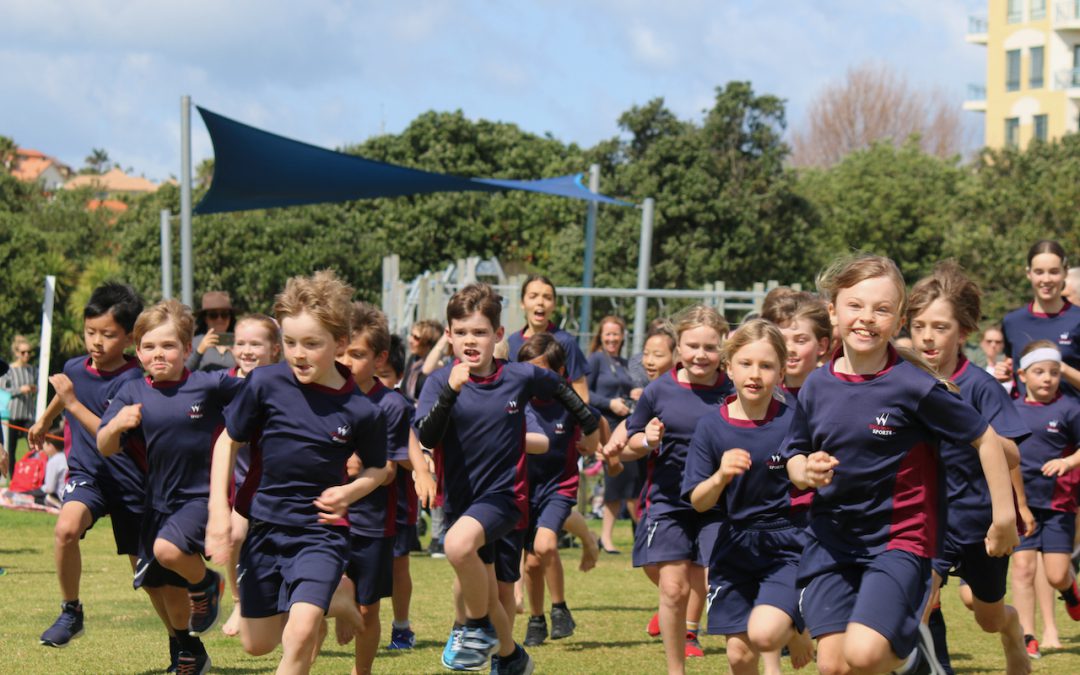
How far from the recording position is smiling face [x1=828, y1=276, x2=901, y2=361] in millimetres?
5125

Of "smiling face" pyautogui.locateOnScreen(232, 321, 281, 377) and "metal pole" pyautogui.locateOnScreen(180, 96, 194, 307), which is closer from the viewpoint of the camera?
"smiling face" pyautogui.locateOnScreen(232, 321, 281, 377)

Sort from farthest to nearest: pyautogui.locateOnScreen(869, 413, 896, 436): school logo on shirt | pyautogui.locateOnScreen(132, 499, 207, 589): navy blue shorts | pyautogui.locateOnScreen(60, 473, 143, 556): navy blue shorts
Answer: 1. pyautogui.locateOnScreen(60, 473, 143, 556): navy blue shorts
2. pyautogui.locateOnScreen(132, 499, 207, 589): navy blue shorts
3. pyautogui.locateOnScreen(869, 413, 896, 436): school logo on shirt

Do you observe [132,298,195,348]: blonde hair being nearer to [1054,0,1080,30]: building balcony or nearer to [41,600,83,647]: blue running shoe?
[41,600,83,647]: blue running shoe

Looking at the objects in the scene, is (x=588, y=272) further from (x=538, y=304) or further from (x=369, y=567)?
(x=369, y=567)

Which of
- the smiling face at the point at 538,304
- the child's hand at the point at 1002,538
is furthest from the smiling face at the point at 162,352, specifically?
the child's hand at the point at 1002,538

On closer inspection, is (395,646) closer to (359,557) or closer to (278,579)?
(359,557)

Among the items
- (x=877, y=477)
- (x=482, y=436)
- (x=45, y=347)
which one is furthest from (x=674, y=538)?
(x=45, y=347)

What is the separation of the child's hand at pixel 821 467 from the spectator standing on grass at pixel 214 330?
607 centimetres

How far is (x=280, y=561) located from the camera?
580cm

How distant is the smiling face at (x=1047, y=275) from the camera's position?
8.84 m

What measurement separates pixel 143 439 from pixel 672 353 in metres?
3.80

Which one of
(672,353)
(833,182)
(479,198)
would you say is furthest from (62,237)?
(672,353)

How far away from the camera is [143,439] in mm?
7117

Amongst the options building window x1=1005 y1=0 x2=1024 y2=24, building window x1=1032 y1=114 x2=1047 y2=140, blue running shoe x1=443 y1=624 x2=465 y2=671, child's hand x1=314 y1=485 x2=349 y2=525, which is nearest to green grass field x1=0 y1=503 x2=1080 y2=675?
blue running shoe x1=443 y1=624 x2=465 y2=671
